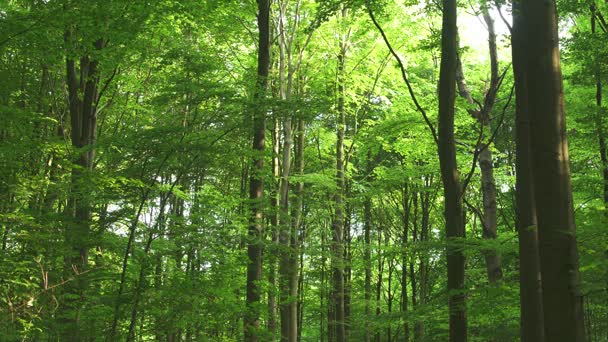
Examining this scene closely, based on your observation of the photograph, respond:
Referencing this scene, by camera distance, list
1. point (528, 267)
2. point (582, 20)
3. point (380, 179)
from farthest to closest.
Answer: point (380, 179) < point (582, 20) < point (528, 267)

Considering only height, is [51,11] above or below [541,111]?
above

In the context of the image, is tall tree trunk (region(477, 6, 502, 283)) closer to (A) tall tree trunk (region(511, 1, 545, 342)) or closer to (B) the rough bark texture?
(A) tall tree trunk (region(511, 1, 545, 342))

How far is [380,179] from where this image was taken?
55.5ft

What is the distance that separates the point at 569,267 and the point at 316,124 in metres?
14.6

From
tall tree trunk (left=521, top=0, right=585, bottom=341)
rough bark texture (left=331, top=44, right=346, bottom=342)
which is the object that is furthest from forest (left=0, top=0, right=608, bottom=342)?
rough bark texture (left=331, top=44, right=346, bottom=342)

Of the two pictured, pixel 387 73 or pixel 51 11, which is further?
pixel 387 73

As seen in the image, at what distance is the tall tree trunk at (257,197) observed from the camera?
23.8ft

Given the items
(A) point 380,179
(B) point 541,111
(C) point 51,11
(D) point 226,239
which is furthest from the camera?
(A) point 380,179

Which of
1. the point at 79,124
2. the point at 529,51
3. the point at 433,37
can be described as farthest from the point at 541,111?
the point at 79,124

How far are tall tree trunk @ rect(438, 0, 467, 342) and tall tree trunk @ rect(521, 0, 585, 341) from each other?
8.25 feet

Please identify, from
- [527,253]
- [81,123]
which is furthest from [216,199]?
[527,253]

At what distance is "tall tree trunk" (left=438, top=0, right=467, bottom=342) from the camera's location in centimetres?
629

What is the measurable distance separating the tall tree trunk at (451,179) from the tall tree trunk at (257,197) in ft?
8.30

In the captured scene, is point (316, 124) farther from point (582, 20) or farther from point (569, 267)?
point (569, 267)
